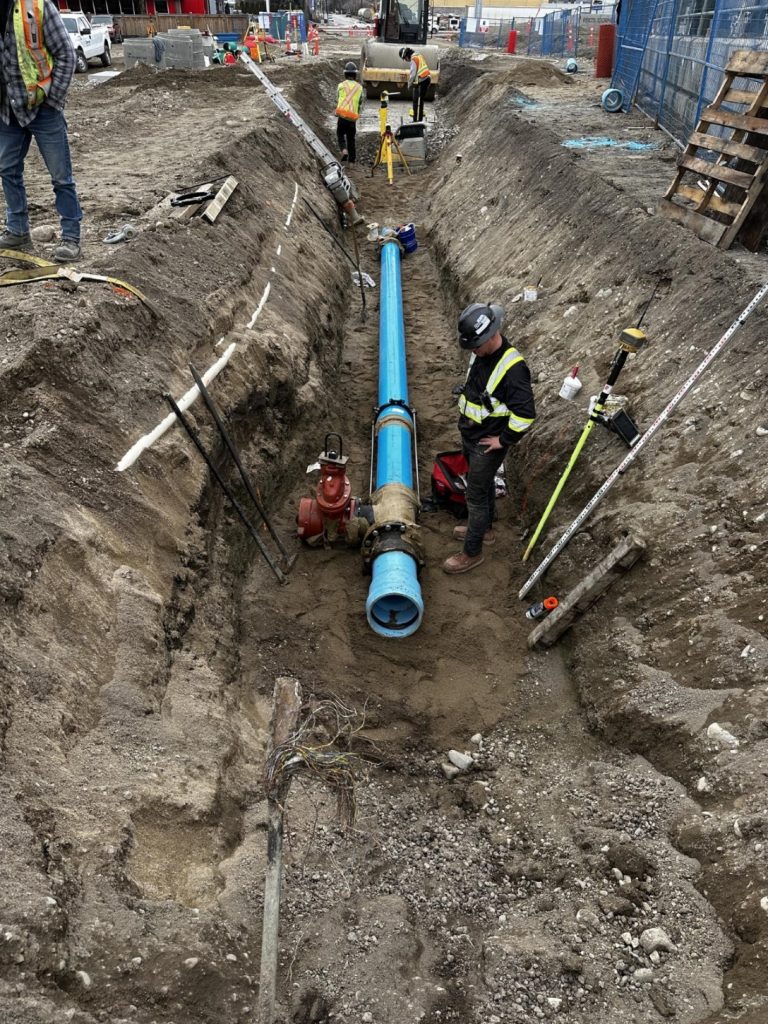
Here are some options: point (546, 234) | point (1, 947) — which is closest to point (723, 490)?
point (1, 947)

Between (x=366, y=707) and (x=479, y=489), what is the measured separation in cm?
204

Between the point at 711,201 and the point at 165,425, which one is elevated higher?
the point at 711,201

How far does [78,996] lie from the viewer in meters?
2.28

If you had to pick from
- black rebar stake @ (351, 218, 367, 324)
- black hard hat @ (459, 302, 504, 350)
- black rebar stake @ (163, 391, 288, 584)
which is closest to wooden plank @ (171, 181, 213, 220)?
black rebar stake @ (351, 218, 367, 324)

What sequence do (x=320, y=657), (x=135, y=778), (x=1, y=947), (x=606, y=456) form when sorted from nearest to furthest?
(x=1, y=947) < (x=135, y=778) < (x=320, y=657) < (x=606, y=456)

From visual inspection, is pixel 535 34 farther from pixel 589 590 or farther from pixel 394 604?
pixel 589 590

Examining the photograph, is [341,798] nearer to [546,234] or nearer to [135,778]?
[135,778]

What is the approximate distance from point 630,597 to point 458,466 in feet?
7.92

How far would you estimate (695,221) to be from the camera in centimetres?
660

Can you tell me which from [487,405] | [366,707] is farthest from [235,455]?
[366,707]

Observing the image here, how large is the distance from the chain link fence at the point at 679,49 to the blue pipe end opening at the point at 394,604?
22.7ft

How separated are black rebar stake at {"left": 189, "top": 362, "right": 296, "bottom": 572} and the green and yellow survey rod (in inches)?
82.1

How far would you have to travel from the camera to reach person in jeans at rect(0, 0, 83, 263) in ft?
17.0

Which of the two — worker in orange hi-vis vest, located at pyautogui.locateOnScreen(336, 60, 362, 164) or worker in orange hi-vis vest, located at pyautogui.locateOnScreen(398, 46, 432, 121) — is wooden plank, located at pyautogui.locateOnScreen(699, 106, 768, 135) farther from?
worker in orange hi-vis vest, located at pyautogui.locateOnScreen(398, 46, 432, 121)
